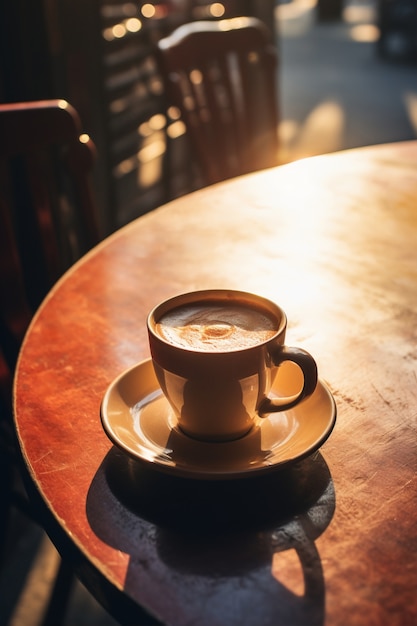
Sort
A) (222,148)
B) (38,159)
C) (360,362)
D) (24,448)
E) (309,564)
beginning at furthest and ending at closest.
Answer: (222,148) < (38,159) < (360,362) < (24,448) < (309,564)

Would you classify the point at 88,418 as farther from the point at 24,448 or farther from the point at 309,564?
the point at 309,564

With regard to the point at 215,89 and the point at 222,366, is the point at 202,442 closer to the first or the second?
the point at 222,366

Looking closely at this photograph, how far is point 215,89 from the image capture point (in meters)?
1.61

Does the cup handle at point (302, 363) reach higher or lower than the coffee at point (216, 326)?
lower

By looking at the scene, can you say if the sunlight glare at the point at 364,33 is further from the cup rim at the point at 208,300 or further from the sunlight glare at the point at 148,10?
the cup rim at the point at 208,300

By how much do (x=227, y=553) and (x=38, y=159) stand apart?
2.62 ft

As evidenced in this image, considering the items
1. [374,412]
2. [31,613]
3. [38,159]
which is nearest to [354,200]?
[38,159]

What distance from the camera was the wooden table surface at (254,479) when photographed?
44cm

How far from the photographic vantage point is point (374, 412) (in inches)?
24.0

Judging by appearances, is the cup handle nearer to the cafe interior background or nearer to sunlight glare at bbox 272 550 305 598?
sunlight glare at bbox 272 550 305 598

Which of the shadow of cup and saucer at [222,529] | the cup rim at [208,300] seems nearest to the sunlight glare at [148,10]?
the cup rim at [208,300]

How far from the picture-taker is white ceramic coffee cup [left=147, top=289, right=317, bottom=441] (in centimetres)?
52

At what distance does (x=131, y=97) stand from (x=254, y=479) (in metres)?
2.89

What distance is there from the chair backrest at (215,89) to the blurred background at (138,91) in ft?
0.36
